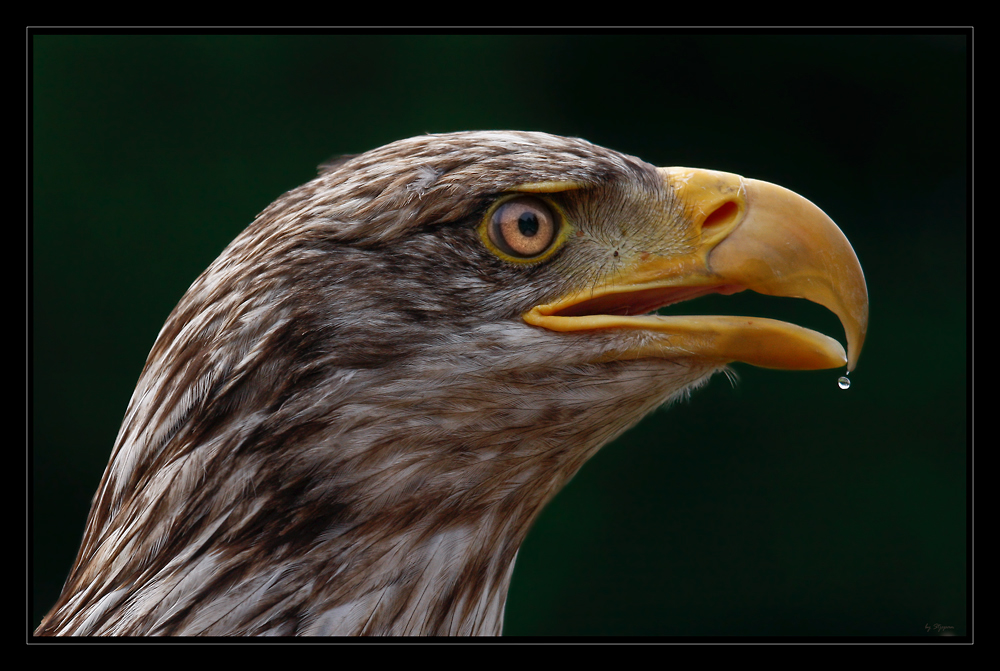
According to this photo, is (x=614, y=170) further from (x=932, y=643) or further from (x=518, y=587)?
(x=518, y=587)

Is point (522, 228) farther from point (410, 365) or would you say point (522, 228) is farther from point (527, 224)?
point (410, 365)

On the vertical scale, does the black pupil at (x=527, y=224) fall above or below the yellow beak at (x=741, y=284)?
above

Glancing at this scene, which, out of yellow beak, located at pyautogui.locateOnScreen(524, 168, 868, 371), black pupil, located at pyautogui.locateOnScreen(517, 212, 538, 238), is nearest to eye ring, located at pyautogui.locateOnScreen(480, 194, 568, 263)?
black pupil, located at pyautogui.locateOnScreen(517, 212, 538, 238)

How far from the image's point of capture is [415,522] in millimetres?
1463

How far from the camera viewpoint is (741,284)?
1.54 meters

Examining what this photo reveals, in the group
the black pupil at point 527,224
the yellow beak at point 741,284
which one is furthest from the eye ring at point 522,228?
the yellow beak at point 741,284

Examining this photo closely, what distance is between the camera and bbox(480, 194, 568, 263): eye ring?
1478 millimetres

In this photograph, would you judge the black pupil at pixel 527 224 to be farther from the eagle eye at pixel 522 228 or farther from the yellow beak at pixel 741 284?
the yellow beak at pixel 741 284

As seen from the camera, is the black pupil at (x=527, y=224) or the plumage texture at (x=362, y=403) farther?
the black pupil at (x=527, y=224)

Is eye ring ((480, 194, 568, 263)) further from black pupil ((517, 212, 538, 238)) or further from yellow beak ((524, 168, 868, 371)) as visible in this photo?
yellow beak ((524, 168, 868, 371))

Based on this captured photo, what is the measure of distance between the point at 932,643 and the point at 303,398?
1.36 metres

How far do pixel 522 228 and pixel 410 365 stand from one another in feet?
1.11

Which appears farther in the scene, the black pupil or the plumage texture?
the black pupil

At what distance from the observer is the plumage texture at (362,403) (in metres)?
1.39
